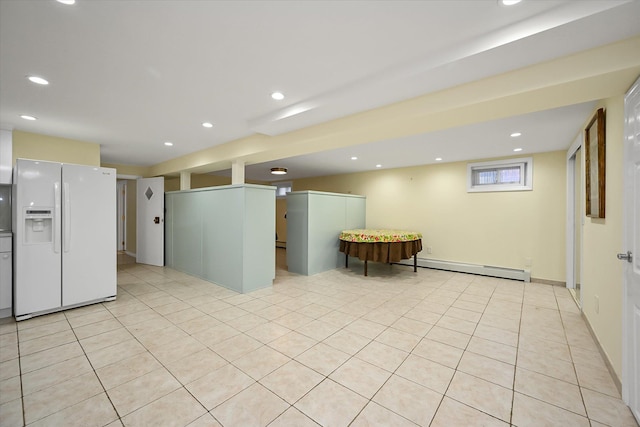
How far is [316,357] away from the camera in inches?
87.4

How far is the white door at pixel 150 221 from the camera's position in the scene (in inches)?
227

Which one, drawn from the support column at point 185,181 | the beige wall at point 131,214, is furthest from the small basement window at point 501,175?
the beige wall at point 131,214

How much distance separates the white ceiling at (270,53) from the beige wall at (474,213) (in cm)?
172

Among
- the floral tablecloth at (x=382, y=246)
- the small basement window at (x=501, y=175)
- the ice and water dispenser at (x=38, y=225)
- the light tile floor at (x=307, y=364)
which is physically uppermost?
the small basement window at (x=501, y=175)

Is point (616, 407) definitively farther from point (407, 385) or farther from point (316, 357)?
point (316, 357)

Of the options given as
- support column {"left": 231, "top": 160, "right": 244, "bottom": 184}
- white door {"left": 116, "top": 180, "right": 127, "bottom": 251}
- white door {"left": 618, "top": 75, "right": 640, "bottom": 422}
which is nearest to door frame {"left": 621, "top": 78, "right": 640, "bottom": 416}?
white door {"left": 618, "top": 75, "right": 640, "bottom": 422}

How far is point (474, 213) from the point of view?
529cm

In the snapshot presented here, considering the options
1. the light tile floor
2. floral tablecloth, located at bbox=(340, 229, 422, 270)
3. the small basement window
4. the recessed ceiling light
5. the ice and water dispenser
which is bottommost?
the light tile floor

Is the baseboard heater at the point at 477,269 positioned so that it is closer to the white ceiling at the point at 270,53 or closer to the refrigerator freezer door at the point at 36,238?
the white ceiling at the point at 270,53

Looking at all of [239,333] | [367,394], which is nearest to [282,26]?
[367,394]

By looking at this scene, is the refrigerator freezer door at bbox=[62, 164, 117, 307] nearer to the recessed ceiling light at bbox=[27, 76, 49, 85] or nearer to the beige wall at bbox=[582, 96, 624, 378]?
the recessed ceiling light at bbox=[27, 76, 49, 85]

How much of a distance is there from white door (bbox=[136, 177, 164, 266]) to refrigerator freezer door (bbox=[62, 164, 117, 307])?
7.87 feet

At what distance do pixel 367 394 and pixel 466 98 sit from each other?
2430 mm

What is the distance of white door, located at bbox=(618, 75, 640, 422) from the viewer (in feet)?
5.12
